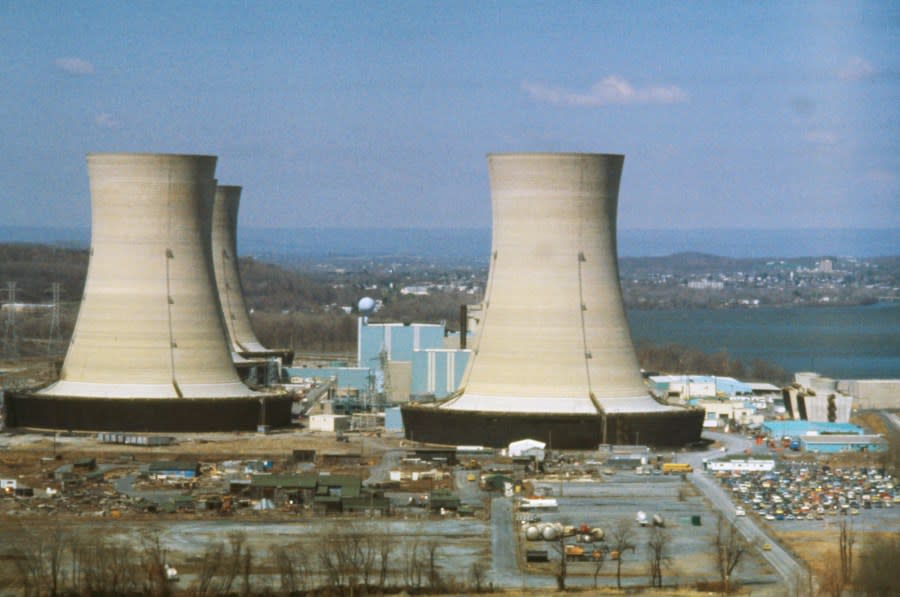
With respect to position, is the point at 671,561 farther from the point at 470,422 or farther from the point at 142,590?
the point at 470,422

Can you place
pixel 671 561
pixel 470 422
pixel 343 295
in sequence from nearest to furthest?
pixel 671 561, pixel 470 422, pixel 343 295

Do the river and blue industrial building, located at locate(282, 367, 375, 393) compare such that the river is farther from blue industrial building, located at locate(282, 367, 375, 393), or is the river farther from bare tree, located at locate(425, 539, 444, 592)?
bare tree, located at locate(425, 539, 444, 592)

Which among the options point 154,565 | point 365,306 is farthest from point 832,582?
point 365,306

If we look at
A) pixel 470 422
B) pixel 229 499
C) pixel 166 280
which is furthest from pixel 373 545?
pixel 166 280

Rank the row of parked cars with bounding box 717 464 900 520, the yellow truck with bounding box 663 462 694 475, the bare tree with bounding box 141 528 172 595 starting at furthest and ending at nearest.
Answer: the yellow truck with bounding box 663 462 694 475, the row of parked cars with bounding box 717 464 900 520, the bare tree with bounding box 141 528 172 595

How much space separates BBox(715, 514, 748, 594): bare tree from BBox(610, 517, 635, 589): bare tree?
112 cm

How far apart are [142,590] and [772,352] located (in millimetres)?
74578

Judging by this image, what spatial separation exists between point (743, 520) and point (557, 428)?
28.9 feet

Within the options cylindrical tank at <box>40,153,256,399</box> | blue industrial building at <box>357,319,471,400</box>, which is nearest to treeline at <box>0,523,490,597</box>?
cylindrical tank at <box>40,153,256,399</box>

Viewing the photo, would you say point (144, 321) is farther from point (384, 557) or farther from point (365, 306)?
point (365, 306)

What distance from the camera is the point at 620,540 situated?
28.5 meters

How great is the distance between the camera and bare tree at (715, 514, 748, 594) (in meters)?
26.4

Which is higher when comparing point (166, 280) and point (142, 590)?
point (166, 280)

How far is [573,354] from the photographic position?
41.0 metres
